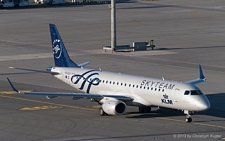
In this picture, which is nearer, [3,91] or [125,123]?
[125,123]

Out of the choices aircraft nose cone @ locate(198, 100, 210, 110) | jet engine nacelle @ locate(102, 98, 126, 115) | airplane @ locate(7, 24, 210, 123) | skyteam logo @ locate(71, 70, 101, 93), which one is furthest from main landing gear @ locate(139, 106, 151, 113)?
aircraft nose cone @ locate(198, 100, 210, 110)

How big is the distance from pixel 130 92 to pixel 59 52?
10.6 m

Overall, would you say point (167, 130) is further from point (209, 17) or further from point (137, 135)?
point (209, 17)

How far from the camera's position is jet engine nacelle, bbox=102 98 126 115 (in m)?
50.4

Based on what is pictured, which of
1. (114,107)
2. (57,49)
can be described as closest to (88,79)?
(114,107)

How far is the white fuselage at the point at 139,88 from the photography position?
49.0m

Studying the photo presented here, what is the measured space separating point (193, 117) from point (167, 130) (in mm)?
5402

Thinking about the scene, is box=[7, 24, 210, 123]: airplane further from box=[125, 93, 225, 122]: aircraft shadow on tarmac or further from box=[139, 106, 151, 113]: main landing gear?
box=[125, 93, 225, 122]: aircraft shadow on tarmac

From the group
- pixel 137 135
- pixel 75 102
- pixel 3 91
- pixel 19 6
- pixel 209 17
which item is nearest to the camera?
pixel 137 135

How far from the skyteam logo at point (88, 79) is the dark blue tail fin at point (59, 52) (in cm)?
340

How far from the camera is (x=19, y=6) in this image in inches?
6678

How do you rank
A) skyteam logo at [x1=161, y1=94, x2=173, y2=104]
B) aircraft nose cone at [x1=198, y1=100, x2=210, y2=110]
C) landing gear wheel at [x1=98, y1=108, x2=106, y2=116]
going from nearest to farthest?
aircraft nose cone at [x1=198, y1=100, x2=210, y2=110] → skyteam logo at [x1=161, y1=94, x2=173, y2=104] → landing gear wheel at [x1=98, y1=108, x2=106, y2=116]

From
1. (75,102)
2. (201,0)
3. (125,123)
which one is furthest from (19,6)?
(125,123)

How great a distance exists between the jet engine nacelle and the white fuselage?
1508 millimetres
